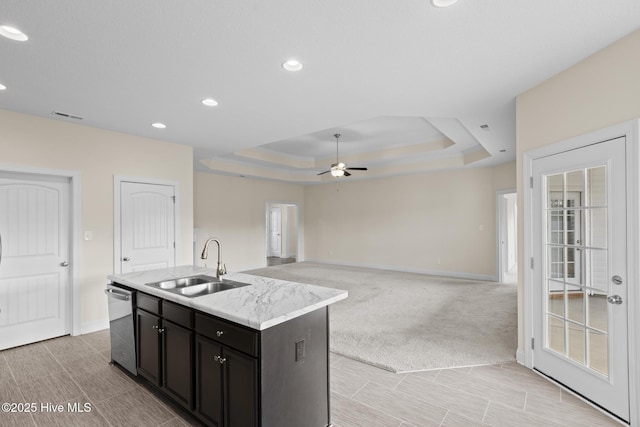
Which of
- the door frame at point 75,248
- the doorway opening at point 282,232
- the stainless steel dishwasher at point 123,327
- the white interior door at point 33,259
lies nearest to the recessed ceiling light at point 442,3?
the stainless steel dishwasher at point 123,327

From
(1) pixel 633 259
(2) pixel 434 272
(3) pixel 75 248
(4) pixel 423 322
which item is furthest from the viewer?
(2) pixel 434 272

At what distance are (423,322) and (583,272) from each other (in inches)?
83.5

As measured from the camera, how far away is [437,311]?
185 inches

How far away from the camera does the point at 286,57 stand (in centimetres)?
240

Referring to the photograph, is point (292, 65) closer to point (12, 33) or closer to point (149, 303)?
point (12, 33)

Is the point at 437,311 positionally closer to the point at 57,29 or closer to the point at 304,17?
the point at 304,17

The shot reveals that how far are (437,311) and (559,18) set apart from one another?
3871mm

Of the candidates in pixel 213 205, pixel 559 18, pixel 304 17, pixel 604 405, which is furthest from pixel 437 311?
pixel 213 205

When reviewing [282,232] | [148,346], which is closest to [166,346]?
[148,346]

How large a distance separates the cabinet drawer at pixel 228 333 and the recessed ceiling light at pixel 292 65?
1.96m

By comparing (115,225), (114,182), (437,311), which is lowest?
(437,311)

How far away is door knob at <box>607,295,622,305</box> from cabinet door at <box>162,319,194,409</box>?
295 cm

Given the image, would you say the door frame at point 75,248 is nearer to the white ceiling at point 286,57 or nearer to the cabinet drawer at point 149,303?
the white ceiling at point 286,57

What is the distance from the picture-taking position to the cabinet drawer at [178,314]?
2110 mm
